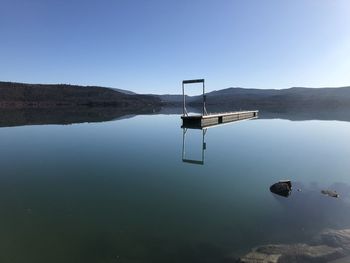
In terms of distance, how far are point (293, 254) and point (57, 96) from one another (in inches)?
5109

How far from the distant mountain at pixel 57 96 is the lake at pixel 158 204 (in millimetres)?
94540

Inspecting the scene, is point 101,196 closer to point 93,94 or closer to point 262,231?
Answer: point 262,231

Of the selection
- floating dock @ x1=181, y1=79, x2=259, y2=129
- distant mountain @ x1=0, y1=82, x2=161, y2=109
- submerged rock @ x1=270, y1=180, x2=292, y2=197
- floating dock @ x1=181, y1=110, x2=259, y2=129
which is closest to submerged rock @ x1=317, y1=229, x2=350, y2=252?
submerged rock @ x1=270, y1=180, x2=292, y2=197

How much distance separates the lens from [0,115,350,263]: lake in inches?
297

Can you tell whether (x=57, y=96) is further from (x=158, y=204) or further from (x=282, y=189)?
(x=282, y=189)

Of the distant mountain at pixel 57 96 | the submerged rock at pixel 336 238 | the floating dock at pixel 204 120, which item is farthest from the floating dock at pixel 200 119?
the distant mountain at pixel 57 96

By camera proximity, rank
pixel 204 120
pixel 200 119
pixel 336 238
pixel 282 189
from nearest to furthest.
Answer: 1. pixel 336 238
2. pixel 282 189
3. pixel 200 119
4. pixel 204 120

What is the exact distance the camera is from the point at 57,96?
12631 cm

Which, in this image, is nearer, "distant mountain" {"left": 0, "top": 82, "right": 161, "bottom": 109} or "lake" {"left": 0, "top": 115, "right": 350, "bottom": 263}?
"lake" {"left": 0, "top": 115, "right": 350, "bottom": 263}

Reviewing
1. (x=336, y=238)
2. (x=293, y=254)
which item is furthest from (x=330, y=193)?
(x=293, y=254)

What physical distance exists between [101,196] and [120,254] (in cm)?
415

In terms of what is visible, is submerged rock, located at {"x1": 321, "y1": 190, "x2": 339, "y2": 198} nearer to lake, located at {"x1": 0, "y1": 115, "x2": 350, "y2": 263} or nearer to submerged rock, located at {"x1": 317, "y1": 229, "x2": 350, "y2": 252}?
lake, located at {"x1": 0, "y1": 115, "x2": 350, "y2": 263}

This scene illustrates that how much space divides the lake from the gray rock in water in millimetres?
375

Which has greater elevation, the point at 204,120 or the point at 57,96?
the point at 57,96
